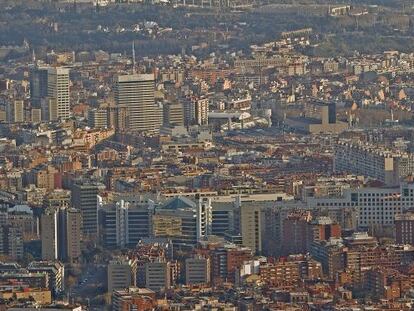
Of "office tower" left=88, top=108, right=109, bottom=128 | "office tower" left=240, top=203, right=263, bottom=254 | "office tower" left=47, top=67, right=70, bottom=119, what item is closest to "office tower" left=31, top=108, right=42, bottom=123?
"office tower" left=47, top=67, right=70, bottom=119

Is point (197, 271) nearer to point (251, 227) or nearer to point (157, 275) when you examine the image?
point (157, 275)

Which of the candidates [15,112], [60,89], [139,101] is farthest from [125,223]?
[60,89]

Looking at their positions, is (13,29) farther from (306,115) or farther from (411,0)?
(306,115)

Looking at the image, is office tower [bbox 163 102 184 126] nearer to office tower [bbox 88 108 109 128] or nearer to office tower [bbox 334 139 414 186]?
office tower [bbox 88 108 109 128]

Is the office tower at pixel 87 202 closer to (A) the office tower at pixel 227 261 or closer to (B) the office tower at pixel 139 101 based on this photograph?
(A) the office tower at pixel 227 261

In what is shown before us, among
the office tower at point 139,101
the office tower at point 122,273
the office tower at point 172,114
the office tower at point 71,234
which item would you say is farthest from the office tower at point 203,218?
the office tower at point 172,114

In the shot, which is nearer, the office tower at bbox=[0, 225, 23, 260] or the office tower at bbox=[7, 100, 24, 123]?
the office tower at bbox=[0, 225, 23, 260]
